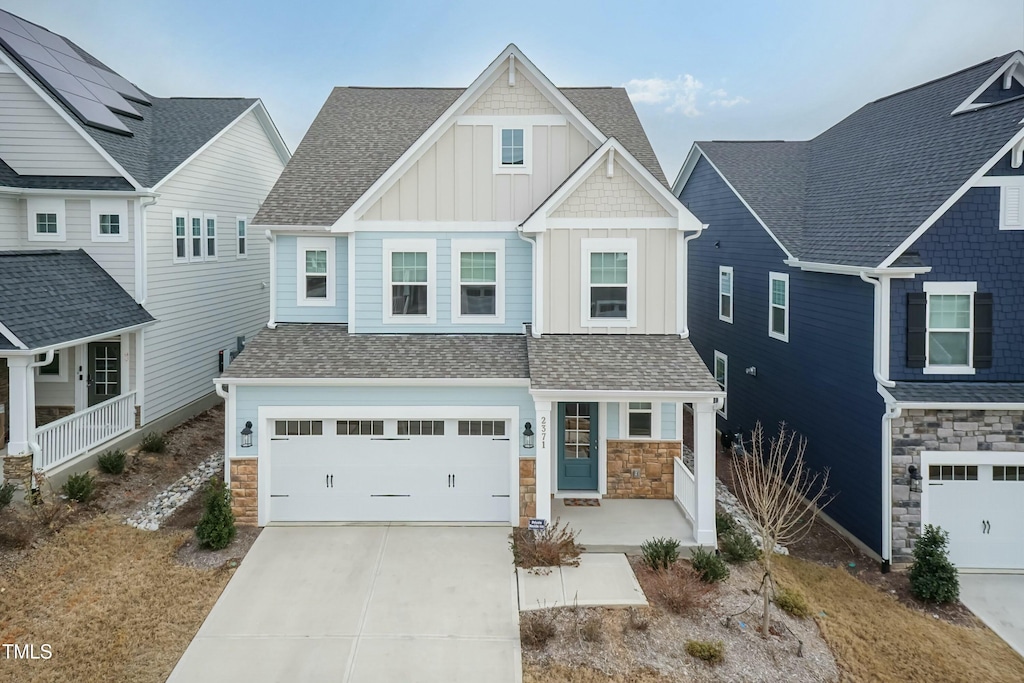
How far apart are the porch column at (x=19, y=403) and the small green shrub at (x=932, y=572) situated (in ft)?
49.7

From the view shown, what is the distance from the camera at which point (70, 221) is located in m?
15.8

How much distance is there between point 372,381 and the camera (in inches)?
462

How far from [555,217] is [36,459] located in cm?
1043

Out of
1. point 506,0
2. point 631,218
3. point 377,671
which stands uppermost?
point 506,0

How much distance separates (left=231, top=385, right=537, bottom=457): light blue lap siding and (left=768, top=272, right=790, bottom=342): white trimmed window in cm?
677

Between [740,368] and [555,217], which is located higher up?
[555,217]

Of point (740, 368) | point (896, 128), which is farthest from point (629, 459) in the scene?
point (896, 128)

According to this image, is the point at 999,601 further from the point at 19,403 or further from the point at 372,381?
the point at 19,403

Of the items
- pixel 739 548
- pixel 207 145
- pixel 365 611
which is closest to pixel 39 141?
pixel 207 145

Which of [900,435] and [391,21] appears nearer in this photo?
[900,435]

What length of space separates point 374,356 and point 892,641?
9152 millimetres

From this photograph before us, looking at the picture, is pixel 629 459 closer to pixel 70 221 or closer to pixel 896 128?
pixel 896 128

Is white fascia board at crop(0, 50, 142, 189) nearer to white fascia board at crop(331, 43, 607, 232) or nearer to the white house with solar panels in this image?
the white house with solar panels

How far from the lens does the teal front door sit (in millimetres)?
13211
